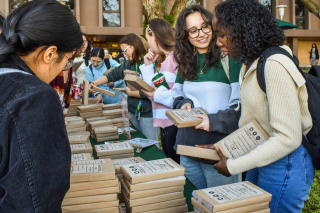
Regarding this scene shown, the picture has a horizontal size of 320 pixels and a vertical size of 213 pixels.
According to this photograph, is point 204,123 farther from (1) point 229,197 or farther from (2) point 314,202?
(2) point 314,202

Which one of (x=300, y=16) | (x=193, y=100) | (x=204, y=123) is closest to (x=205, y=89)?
(x=193, y=100)

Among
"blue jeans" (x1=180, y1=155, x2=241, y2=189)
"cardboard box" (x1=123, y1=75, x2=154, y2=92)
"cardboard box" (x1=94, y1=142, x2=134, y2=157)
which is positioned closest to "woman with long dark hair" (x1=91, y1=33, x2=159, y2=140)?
"cardboard box" (x1=123, y1=75, x2=154, y2=92)

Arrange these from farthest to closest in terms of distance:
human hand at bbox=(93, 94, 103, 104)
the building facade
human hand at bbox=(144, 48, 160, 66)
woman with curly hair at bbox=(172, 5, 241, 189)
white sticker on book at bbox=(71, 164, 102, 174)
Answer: the building facade < human hand at bbox=(93, 94, 103, 104) < human hand at bbox=(144, 48, 160, 66) < woman with curly hair at bbox=(172, 5, 241, 189) < white sticker on book at bbox=(71, 164, 102, 174)

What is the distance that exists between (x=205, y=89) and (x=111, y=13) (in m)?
14.2

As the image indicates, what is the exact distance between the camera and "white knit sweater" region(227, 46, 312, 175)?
3.44ft

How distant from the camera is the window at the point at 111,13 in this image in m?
14.7

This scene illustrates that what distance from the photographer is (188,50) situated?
1.94 metres

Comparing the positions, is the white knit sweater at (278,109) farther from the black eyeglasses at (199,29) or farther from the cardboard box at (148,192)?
the black eyeglasses at (199,29)

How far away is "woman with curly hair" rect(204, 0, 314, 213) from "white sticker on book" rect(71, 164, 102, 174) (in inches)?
22.9

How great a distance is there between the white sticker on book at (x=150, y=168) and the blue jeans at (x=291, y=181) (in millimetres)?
454

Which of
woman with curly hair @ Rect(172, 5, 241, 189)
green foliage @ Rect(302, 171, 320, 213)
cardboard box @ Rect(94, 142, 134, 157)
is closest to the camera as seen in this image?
woman with curly hair @ Rect(172, 5, 241, 189)

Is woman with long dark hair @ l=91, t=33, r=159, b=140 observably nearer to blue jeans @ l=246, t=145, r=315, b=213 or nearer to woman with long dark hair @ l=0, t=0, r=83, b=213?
blue jeans @ l=246, t=145, r=315, b=213

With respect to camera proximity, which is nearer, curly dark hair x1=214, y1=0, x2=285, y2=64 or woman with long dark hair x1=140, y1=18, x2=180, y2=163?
curly dark hair x1=214, y1=0, x2=285, y2=64

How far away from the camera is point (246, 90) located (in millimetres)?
1221
